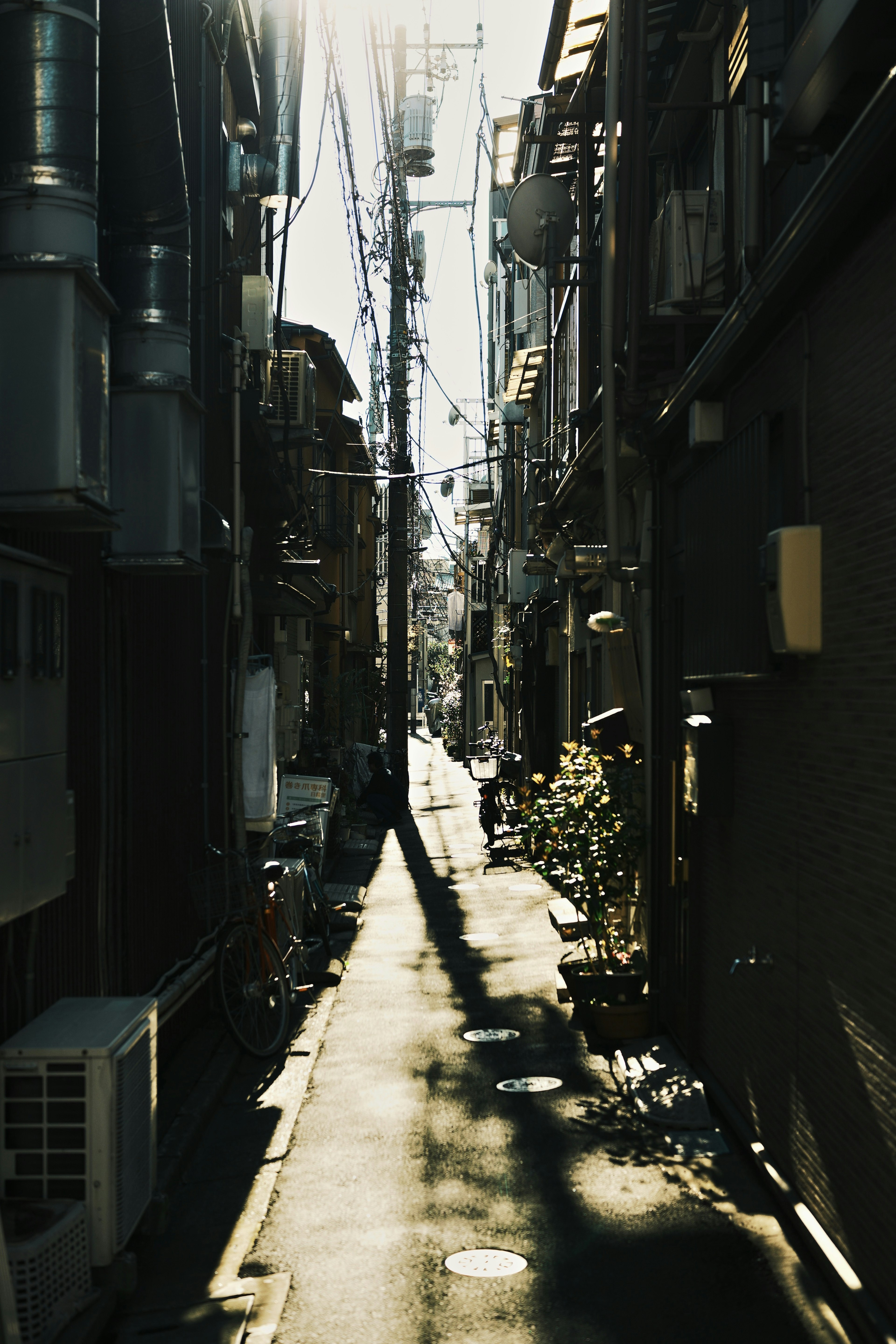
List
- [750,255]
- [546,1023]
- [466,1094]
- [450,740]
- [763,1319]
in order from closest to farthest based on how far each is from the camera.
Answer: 1. [763,1319]
2. [750,255]
3. [466,1094]
4. [546,1023]
5. [450,740]

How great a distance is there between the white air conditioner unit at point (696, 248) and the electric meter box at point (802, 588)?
4.23 m

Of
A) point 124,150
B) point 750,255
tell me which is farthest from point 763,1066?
point 124,150

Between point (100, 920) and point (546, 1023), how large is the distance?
14.4 feet

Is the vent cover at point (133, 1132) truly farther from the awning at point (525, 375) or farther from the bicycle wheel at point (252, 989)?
the awning at point (525, 375)

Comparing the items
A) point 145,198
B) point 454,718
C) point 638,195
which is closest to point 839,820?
point 145,198

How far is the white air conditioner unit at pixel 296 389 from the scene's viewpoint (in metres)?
19.7

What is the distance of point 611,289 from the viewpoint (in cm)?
967

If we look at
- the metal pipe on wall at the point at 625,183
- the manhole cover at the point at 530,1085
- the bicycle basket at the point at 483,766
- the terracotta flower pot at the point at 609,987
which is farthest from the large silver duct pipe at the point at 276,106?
the bicycle basket at the point at 483,766

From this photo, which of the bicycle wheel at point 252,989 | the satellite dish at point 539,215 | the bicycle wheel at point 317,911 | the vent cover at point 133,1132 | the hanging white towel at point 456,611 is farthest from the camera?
the hanging white towel at point 456,611

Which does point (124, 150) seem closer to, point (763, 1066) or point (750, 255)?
point (750, 255)

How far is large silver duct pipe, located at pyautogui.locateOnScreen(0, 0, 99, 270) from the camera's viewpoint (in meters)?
5.51

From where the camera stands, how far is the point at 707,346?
754 centimetres

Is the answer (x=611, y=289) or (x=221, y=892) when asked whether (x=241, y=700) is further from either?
(x=611, y=289)

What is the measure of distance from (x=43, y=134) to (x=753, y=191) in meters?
4.04
